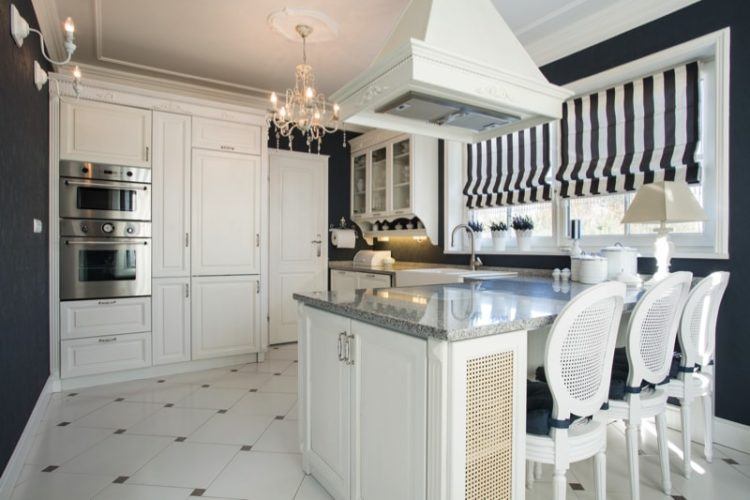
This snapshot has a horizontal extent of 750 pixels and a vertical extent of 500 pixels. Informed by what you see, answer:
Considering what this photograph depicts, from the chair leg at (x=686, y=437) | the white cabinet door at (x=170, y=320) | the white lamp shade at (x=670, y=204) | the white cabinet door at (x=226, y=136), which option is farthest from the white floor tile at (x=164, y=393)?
the white lamp shade at (x=670, y=204)

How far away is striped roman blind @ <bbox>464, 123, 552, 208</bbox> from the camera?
3490 mm

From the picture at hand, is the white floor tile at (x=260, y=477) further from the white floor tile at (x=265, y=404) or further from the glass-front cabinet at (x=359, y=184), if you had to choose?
the glass-front cabinet at (x=359, y=184)

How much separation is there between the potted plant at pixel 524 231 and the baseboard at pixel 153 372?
284cm

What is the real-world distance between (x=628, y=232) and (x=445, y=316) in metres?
2.23

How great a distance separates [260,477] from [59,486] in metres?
0.98

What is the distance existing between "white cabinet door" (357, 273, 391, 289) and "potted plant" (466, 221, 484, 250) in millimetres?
939

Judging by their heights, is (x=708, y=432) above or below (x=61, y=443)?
above

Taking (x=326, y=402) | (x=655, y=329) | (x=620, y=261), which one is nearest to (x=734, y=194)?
(x=620, y=261)

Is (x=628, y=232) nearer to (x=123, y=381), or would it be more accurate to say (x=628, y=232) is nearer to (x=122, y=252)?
(x=122, y=252)

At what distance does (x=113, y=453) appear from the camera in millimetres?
2416

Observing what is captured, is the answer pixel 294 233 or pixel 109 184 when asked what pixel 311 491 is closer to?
pixel 109 184

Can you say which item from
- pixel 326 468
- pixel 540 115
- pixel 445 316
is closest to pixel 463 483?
pixel 445 316

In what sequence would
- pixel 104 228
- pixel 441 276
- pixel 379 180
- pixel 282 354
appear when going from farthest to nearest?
pixel 379 180, pixel 282 354, pixel 441 276, pixel 104 228

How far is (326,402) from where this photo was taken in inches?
74.8
